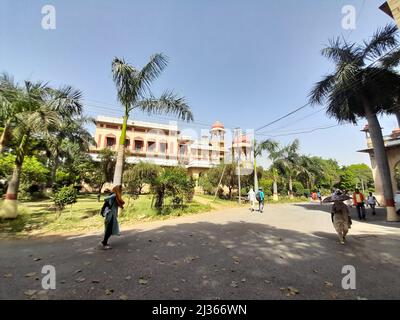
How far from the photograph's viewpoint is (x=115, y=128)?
3916 cm

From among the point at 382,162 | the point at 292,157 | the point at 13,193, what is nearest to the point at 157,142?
the point at 292,157

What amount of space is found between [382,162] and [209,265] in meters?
11.9

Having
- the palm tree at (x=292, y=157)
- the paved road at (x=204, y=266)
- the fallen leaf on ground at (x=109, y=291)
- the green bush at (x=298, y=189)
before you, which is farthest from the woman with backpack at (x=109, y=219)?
the green bush at (x=298, y=189)

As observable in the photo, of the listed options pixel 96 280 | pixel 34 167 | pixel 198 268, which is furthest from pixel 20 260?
pixel 34 167

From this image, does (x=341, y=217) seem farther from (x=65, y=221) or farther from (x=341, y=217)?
(x=65, y=221)

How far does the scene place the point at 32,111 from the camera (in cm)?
1082

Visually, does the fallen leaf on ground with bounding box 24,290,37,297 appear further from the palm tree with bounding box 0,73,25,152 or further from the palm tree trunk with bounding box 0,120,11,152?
the palm tree trunk with bounding box 0,120,11,152

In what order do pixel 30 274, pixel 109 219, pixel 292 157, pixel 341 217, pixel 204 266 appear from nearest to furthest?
pixel 30 274, pixel 204 266, pixel 109 219, pixel 341 217, pixel 292 157

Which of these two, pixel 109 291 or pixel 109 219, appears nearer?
pixel 109 291

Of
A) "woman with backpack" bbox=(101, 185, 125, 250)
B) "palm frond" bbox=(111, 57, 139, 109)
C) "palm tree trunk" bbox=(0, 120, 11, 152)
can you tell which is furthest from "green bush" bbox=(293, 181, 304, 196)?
"palm tree trunk" bbox=(0, 120, 11, 152)

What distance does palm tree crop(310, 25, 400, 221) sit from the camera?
10914 mm

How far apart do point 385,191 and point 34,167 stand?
27.2 meters

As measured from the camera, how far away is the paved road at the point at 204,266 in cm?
334

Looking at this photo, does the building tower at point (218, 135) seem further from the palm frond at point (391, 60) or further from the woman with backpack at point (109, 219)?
the woman with backpack at point (109, 219)
